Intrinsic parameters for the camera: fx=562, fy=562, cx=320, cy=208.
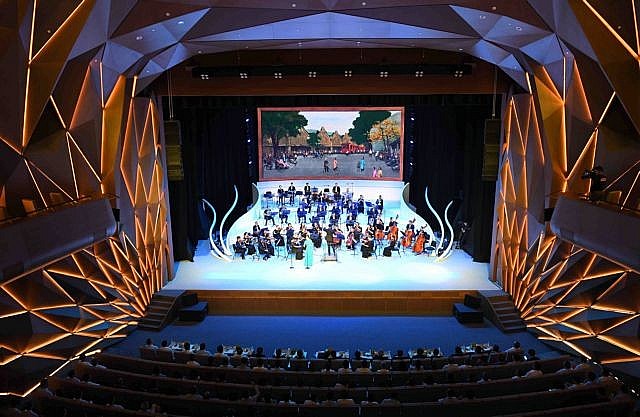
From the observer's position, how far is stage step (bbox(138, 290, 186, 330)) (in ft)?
55.3

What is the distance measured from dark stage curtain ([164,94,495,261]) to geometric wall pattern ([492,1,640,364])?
2387mm

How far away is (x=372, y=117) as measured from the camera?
83.6ft

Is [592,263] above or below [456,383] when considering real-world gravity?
above

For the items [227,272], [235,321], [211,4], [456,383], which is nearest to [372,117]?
[227,272]

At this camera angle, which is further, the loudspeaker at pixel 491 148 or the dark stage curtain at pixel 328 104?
the dark stage curtain at pixel 328 104

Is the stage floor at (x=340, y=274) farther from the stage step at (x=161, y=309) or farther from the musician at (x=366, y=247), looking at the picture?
the stage step at (x=161, y=309)

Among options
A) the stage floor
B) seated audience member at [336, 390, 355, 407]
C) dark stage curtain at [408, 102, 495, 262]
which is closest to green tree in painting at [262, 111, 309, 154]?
dark stage curtain at [408, 102, 495, 262]

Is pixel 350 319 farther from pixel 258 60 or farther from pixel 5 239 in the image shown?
pixel 5 239

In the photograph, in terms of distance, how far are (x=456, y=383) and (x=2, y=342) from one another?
9957 millimetres

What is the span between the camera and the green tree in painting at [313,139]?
26.0m

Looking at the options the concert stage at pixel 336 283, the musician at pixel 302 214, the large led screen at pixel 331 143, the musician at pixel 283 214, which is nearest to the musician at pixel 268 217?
the musician at pixel 283 214

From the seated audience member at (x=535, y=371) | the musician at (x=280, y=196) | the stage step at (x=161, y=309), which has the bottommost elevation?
the stage step at (x=161, y=309)

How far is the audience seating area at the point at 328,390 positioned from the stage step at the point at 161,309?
381 centimetres

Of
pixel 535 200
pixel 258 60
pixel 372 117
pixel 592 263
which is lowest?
pixel 592 263
